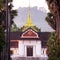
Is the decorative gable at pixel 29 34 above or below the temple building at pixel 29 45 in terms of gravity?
above

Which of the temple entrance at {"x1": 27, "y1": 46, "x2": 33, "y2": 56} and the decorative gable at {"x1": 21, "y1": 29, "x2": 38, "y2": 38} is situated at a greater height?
the decorative gable at {"x1": 21, "y1": 29, "x2": 38, "y2": 38}

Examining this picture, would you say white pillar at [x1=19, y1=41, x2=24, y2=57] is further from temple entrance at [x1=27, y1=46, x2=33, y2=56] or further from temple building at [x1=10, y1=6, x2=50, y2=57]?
temple entrance at [x1=27, y1=46, x2=33, y2=56]

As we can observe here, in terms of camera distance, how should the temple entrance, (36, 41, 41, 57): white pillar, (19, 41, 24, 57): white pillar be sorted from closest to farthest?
1. (36, 41, 41, 57): white pillar
2. (19, 41, 24, 57): white pillar
3. the temple entrance

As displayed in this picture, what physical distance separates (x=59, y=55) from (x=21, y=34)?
47.4 m

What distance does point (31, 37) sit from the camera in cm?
6938

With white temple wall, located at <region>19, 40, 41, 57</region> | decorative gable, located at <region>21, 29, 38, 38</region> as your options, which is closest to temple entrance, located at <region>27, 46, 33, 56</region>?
white temple wall, located at <region>19, 40, 41, 57</region>

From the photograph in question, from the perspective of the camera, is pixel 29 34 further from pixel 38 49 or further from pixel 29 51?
pixel 29 51

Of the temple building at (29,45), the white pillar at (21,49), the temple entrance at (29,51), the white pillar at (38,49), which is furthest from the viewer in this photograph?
the temple entrance at (29,51)

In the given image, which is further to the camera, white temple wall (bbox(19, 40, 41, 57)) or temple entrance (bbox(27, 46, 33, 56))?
temple entrance (bbox(27, 46, 33, 56))

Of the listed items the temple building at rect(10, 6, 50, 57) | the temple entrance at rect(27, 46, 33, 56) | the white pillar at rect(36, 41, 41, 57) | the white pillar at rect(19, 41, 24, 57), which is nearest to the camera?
the white pillar at rect(36, 41, 41, 57)

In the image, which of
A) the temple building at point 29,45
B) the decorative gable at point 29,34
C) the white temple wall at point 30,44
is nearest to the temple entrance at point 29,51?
the temple building at point 29,45

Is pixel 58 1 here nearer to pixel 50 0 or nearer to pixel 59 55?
pixel 50 0

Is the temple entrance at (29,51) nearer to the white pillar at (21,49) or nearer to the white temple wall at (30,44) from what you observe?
the white temple wall at (30,44)

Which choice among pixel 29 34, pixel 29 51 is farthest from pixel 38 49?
pixel 29 34
